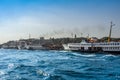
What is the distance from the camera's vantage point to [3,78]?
21.8m

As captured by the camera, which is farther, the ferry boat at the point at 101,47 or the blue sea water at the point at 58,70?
the ferry boat at the point at 101,47

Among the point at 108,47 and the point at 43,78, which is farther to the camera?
the point at 108,47

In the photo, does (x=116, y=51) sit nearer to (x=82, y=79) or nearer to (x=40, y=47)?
(x=82, y=79)

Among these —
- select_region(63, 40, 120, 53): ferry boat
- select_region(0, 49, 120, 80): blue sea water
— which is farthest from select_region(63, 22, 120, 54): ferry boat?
select_region(0, 49, 120, 80): blue sea water

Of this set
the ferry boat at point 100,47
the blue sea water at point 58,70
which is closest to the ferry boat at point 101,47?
the ferry boat at point 100,47

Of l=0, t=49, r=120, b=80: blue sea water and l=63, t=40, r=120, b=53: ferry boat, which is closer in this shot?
l=0, t=49, r=120, b=80: blue sea water

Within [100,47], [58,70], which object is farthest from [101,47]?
[58,70]

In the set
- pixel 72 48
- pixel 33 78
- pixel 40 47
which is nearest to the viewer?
pixel 33 78

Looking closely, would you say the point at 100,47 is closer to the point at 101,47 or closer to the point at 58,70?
the point at 101,47

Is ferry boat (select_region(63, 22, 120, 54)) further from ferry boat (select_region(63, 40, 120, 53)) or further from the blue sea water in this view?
the blue sea water

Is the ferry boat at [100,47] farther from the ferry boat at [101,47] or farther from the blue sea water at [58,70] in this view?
the blue sea water at [58,70]

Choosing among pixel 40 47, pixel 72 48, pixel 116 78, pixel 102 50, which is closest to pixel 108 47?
pixel 102 50

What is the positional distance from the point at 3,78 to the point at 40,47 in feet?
525

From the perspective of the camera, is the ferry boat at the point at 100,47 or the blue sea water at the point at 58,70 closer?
the blue sea water at the point at 58,70
